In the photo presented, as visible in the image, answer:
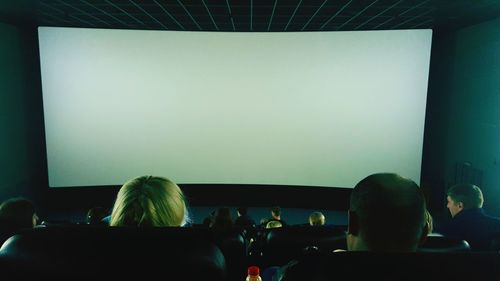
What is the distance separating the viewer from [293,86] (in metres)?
8.09

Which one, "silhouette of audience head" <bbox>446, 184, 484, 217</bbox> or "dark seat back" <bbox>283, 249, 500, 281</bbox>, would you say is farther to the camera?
"silhouette of audience head" <bbox>446, 184, 484, 217</bbox>

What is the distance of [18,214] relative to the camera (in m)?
2.74

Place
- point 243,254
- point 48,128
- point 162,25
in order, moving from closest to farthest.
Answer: point 243,254
point 162,25
point 48,128

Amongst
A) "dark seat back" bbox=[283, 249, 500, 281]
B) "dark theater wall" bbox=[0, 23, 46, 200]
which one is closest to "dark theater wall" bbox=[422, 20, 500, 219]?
"dark seat back" bbox=[283, 249, 500, 281]

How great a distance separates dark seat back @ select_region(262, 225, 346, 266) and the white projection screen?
5951 mm

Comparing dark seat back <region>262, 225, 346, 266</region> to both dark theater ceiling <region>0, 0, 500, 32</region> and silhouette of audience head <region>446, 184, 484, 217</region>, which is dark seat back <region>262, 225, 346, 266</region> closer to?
silhouette of audience head <region>446, 184, 484, 217</region>

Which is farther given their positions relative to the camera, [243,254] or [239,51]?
[239,51]

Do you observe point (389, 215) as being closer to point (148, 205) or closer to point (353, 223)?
point (353, 223)

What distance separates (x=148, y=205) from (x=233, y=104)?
6776 mm

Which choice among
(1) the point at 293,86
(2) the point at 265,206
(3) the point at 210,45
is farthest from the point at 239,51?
(2) the point at 265,206

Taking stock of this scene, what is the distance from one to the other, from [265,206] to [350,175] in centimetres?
210

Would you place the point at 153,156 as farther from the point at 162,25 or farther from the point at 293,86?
the point at 293,86

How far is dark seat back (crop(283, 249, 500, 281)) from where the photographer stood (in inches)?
37.4

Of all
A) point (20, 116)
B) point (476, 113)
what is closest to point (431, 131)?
point (476, 113)
